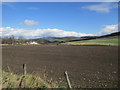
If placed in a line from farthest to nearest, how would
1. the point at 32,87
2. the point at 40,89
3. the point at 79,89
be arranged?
1. the point at 79,89
2. the point at 32,87
3. the point at 40,89

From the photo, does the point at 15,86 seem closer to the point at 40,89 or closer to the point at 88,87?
the point at 40,89

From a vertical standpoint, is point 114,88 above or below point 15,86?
below

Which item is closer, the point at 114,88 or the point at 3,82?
the point at 3,82

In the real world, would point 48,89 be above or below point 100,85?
above

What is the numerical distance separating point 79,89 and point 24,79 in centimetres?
285

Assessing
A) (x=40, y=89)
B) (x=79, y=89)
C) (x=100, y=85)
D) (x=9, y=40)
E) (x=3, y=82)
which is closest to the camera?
(x=40, y=89)

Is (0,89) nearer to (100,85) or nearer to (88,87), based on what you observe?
(88,87)

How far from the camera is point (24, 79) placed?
345 inches

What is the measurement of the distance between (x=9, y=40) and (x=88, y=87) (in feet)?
547

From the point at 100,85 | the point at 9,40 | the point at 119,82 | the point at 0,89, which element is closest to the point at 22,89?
the point at 0,89

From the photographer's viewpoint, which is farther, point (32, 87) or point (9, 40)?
point (9, 40)

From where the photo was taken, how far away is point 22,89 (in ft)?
24.7

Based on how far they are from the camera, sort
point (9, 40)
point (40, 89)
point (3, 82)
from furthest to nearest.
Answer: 1. point (9, 40)
2. point (3, 82)
3. point (40, 89)

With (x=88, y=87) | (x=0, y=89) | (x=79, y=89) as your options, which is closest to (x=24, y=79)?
(x=0, y=89)
